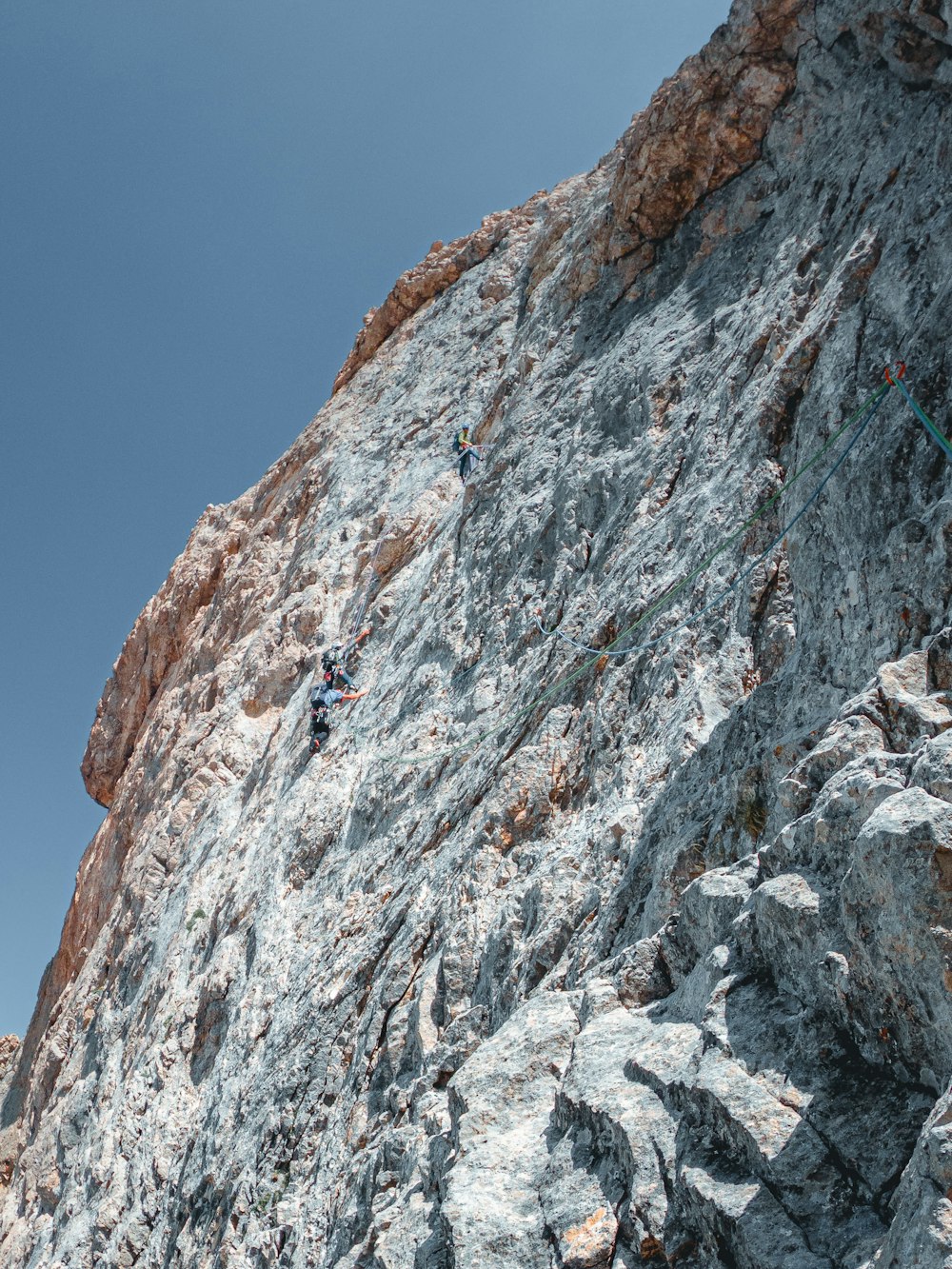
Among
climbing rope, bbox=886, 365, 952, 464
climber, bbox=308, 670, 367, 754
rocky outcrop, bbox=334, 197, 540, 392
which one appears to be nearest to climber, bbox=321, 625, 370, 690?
climber, bbox=308, 670, 367, 754

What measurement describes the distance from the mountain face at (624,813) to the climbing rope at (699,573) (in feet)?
0.18

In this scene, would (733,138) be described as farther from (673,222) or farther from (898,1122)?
(898,1122)

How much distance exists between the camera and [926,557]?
A: 591cm

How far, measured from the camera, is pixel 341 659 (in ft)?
57.0

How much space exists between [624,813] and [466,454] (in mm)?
12216

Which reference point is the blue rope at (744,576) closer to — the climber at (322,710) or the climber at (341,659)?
A: the climber at (322,710)

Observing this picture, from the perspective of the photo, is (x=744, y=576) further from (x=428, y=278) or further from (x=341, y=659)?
(x=428, y=278)

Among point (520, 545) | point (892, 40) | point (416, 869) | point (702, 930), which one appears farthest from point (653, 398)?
point (702, 930)

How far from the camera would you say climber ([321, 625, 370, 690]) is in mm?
16734

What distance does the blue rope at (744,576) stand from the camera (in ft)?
23.8

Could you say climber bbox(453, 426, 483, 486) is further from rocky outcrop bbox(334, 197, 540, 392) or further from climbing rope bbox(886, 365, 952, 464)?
climbing rope bbox(886, 365, 952, 464)

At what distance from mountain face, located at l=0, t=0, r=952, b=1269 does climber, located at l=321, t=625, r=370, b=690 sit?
14.2 inches

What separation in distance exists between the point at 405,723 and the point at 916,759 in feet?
32.5

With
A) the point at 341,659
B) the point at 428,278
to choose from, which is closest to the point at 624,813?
the point at 341,659
